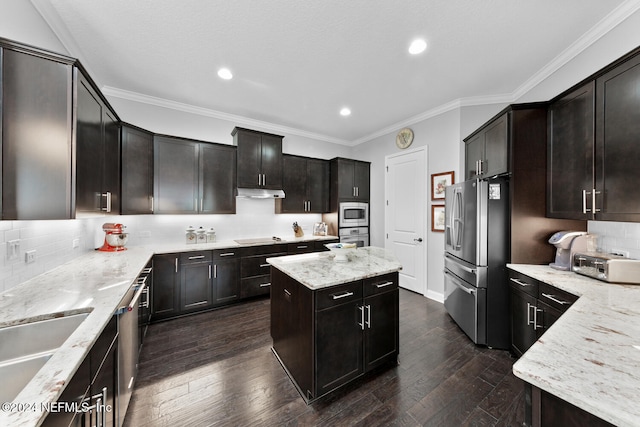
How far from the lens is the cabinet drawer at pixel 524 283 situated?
1.98 m

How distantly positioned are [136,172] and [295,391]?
119 inches

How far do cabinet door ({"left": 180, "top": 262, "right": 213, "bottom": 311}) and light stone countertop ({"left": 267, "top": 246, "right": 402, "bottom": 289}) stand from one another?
1.60 meters

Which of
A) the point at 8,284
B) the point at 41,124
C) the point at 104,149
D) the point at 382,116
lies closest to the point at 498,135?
the point at 382,116

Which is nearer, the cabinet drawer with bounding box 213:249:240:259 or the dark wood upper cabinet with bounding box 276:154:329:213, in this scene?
the cabinet drawer with bounding box 213:249:240:259

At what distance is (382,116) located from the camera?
157 inches

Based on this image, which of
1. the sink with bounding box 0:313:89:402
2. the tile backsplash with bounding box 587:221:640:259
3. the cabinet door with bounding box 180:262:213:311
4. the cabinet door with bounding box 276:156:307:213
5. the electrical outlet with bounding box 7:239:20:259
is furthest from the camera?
the cabinet door with bounding box 276:156:307:213

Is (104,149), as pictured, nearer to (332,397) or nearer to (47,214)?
(47,214)

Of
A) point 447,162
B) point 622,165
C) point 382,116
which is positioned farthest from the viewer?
point 382,116

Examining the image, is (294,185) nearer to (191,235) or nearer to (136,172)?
(191,235)

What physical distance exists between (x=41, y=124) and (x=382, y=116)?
397 centimetres

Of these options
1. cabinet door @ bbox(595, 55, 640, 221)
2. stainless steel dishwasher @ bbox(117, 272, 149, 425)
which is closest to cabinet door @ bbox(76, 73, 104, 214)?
stainless steel dishwasher @ bbox(117, 272, 149, 425)

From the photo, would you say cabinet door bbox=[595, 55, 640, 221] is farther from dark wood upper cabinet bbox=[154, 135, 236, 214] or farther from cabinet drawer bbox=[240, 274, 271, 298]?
dark wood upper cabinet bbox=[154, 135, 236, 214]

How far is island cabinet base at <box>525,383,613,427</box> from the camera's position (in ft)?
2.24

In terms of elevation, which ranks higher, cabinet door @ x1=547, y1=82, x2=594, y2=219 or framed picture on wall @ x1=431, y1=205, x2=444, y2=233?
cabinet door @ x1=547, y1=82, x2=594, y2=219
